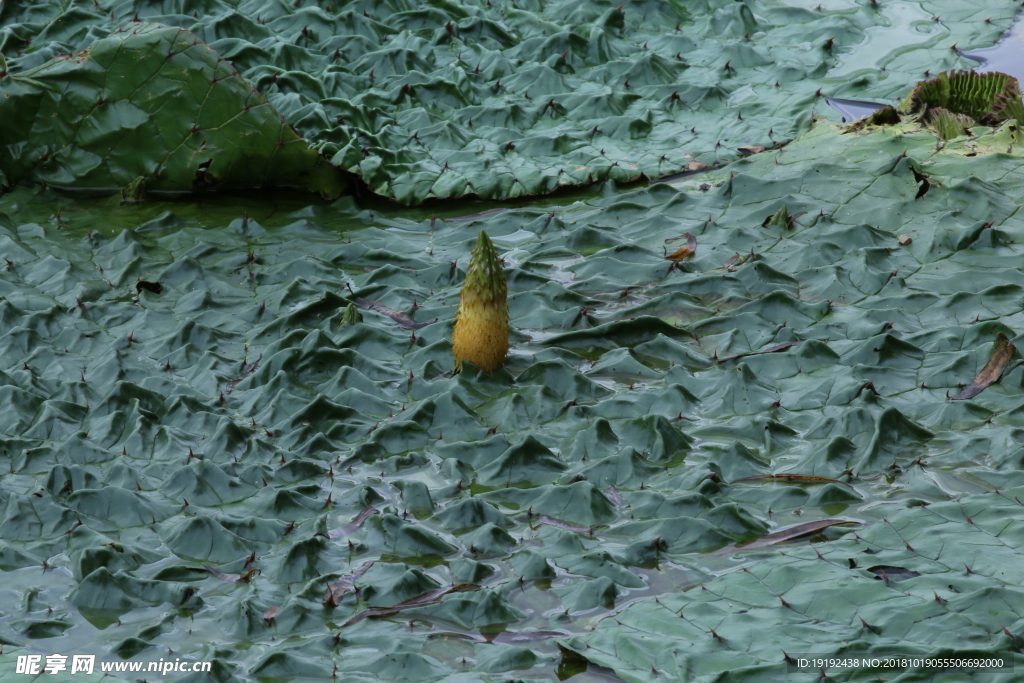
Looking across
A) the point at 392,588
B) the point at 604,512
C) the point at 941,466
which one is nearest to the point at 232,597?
the point at 392,588

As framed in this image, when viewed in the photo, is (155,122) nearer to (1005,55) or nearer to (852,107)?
(852,107)

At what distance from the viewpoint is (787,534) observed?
429cm

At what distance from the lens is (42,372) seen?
5512mm

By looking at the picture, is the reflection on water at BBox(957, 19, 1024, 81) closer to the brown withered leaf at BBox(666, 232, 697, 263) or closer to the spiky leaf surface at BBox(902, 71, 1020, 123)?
the spiky leaf surface at BBox(902, 71, 1020, 123)

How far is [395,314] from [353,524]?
176cm

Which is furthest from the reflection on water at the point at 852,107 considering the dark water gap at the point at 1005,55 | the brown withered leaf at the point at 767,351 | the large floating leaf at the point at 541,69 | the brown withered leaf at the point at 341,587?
the brown withered leaf at the point at 341,587

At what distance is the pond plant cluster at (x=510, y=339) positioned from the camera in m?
3.98

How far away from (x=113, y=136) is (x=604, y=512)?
449cm

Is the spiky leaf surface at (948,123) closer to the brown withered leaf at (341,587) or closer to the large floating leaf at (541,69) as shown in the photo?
the large floating leaf at (541,69)

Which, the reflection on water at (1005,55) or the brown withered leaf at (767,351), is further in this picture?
the reflection on water at (1005,55)

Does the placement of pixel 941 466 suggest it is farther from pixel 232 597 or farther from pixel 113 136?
pixel 113 136

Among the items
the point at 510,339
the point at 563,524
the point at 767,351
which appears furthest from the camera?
the point at 510,339

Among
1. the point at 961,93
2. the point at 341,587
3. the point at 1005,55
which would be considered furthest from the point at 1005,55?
the point at 341,587

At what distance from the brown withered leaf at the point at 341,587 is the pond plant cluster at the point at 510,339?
2 cm
